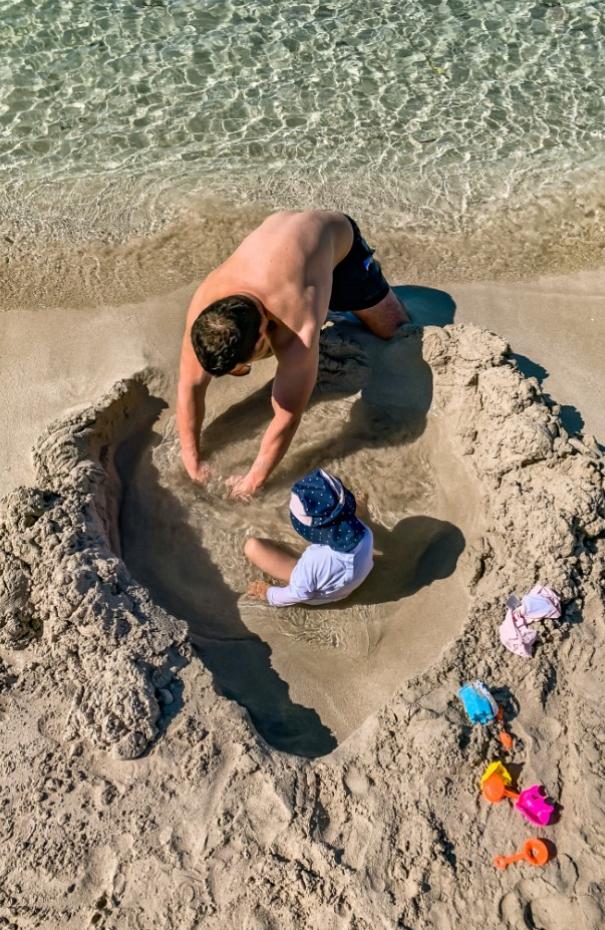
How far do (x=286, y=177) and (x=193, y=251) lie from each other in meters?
1.27

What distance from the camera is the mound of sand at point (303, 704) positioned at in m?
2.61

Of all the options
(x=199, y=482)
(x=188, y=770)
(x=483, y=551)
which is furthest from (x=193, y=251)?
(x=188, y=770)

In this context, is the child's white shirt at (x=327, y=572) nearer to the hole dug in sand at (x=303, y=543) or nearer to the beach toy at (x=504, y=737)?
the hole dug in sand at (x=303, y=543)

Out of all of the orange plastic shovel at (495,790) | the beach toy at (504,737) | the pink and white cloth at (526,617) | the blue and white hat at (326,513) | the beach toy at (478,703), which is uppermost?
the blue and white hat at (326,513)

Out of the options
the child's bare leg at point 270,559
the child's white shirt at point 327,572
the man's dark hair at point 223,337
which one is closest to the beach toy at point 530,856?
the child's white shirt at point 327,572

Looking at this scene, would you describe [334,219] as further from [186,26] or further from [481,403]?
[186,26]

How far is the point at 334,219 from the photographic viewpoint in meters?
4.10

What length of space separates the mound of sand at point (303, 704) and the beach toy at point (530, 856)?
0.03 meters

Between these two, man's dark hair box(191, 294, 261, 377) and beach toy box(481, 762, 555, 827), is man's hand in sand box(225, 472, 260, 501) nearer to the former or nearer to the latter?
man's dark hair box(191, 294, 261, 377)

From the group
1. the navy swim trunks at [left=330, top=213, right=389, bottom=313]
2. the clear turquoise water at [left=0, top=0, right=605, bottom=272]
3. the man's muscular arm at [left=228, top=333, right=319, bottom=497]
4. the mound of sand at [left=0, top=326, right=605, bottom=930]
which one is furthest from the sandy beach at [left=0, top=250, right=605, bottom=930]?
the clear turquoise water at [left=0, top=0, right=605, bottom=272]

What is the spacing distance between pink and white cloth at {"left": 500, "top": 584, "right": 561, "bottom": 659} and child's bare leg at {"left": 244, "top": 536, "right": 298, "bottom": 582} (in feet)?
3.34

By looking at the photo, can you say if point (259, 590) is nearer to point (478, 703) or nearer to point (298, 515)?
point (298, 515)

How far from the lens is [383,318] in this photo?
14.7 ft

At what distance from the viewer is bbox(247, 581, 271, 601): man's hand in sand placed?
3.58 metres
